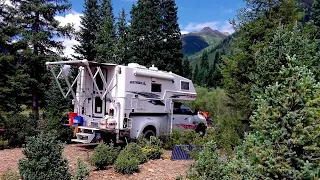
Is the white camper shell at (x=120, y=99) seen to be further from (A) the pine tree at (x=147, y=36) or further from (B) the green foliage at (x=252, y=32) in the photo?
(A) the pine tree at (x=147, y=36)

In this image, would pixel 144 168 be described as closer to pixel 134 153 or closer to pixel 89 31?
pixel 134 153

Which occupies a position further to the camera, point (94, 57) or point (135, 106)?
point (94, 57)

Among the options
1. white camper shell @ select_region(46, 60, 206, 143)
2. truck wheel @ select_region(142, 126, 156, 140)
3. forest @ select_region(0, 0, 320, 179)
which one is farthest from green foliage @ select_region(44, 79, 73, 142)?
truck wheel @ select_region(142, 126, 156, 140)

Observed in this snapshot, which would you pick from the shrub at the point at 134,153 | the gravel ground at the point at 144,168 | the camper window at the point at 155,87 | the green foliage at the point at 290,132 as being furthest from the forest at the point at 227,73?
the camper window at the point at 155,87

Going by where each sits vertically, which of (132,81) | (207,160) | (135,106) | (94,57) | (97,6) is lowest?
(207,160)

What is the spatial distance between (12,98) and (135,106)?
670cm

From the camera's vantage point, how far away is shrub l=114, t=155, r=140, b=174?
26.2ft

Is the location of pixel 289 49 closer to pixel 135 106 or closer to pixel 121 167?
pixel 121 167

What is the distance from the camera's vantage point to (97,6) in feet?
92.2

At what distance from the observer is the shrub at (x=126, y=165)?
314 inches

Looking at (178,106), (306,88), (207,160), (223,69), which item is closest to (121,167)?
(207,160)

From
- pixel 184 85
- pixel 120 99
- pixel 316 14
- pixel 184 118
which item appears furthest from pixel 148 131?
pixel 316 14

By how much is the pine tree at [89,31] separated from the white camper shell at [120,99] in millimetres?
13777

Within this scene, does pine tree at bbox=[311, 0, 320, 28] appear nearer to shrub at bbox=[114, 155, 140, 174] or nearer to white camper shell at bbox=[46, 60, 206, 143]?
white camper shell at bbox=[46, 60, 206, 143]
